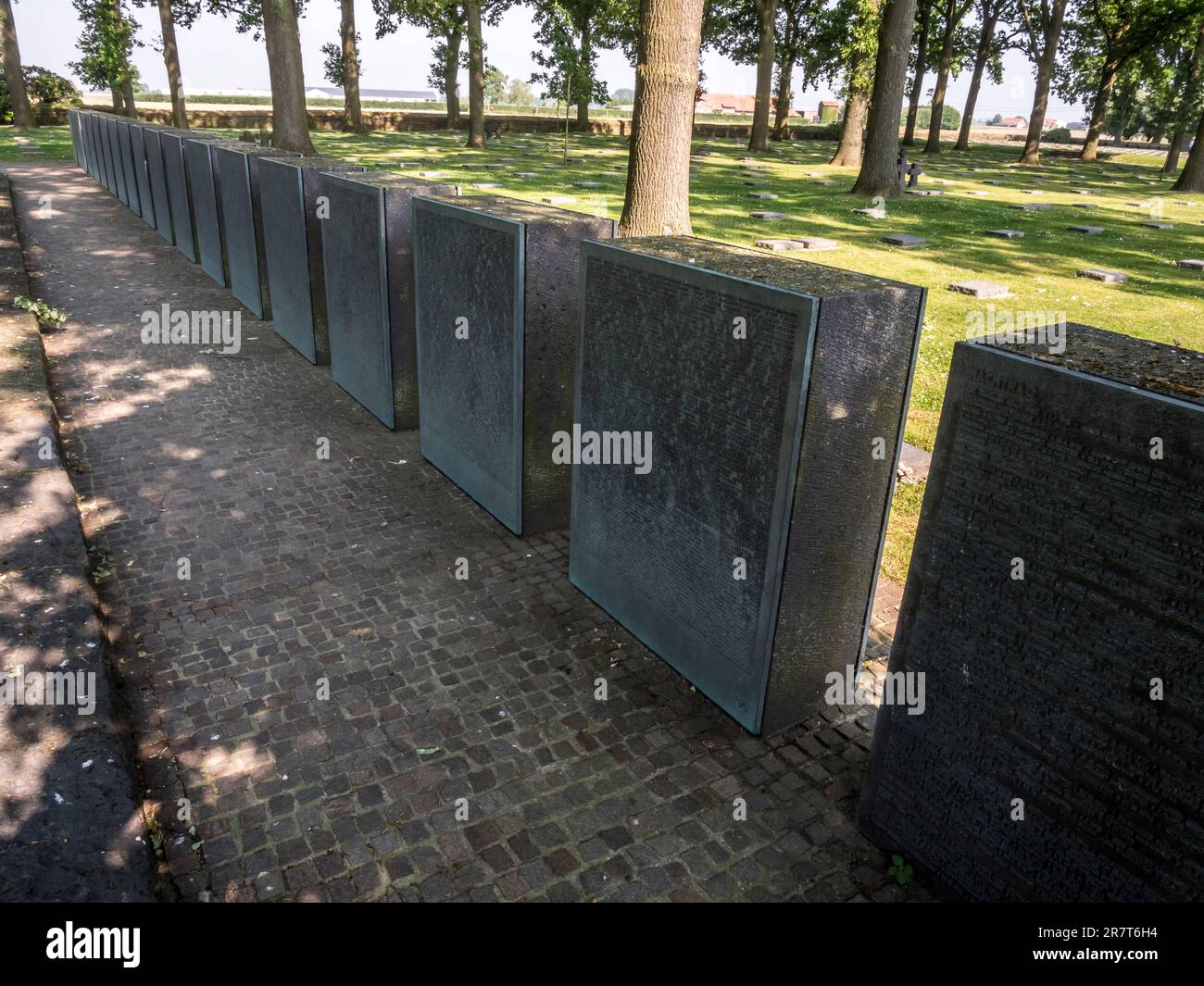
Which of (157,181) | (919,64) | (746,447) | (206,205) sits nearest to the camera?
(746,447)

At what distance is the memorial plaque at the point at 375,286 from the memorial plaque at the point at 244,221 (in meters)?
2.95

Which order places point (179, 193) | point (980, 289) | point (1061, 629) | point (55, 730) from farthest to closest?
1. point (179, 193)
2. point (980, 289)
3. point (55, 730)
4. point (1061, 629)

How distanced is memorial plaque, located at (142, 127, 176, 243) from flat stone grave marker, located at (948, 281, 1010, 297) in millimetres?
14063

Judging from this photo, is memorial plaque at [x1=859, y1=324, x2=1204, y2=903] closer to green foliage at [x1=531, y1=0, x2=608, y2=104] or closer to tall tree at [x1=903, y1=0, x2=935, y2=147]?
green foliage at [x1=531, y1=0, x2=608, y2=104]

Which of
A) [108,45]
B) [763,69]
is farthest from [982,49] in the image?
[108,45]

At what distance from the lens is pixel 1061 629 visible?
2.89 m

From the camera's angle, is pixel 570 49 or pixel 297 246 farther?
pixel 570 49

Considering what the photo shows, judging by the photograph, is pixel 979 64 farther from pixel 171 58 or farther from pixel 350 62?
pixel 171 58

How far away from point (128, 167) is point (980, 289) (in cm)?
1802

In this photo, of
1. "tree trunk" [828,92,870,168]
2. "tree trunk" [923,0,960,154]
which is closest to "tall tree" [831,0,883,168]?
"tree trunk" [828,92,870,168]

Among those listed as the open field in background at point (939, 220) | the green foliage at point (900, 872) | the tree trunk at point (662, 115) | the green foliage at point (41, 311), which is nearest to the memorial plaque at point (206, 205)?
the green foliage at point (41, 311)

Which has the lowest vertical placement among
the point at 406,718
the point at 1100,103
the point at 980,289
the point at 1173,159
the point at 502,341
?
the point at 406,718

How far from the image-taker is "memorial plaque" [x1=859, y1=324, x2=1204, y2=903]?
2598 mm
